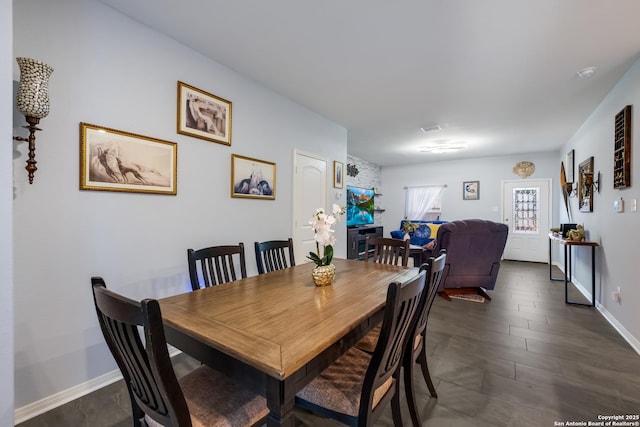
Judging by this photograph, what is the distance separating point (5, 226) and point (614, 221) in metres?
4.78

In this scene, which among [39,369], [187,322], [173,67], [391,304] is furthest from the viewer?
[173,67]

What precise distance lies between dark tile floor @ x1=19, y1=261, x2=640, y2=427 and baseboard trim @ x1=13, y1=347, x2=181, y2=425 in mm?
41

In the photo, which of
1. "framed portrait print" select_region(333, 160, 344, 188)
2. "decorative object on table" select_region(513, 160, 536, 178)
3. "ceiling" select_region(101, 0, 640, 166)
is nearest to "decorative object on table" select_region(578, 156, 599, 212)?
"ceiling" select_region(101, 0, 640, 166)

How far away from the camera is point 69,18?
178 cm

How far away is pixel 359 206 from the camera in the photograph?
21.7ft

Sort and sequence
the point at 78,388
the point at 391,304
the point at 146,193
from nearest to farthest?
the point at 391,304 → the point at 78,388 → the point at 146,193

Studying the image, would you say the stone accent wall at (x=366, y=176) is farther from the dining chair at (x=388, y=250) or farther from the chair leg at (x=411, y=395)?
the chair leg at (x=411, y=395)

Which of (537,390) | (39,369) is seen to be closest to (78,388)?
(39,369)

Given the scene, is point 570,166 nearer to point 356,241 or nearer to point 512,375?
point 356,241

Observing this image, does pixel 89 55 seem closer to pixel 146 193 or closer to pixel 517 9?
pixel 146 193

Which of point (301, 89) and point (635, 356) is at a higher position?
point (301, 89)

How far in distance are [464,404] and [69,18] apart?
3517mm

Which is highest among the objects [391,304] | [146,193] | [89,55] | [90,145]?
[89,55]

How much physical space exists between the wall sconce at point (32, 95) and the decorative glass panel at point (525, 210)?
8.11m
